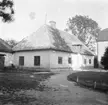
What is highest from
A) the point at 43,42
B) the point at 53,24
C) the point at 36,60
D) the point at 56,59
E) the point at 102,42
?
the point at 53,24

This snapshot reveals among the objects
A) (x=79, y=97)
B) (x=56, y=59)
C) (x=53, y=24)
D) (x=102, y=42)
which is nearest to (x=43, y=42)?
(x=56, y=59)

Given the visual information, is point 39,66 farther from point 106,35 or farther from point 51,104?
point 106,35

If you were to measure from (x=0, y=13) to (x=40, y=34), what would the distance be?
18.0 metres

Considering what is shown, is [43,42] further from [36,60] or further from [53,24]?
[53,24]

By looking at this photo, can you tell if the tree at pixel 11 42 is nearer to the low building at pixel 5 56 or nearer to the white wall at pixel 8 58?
the white wall at pixel 8 58

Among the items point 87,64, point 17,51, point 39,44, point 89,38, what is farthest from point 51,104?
point 89,38

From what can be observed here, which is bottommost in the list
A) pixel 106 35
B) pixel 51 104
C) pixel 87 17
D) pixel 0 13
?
pixel 51 104

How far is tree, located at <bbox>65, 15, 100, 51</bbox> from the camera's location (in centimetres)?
5475

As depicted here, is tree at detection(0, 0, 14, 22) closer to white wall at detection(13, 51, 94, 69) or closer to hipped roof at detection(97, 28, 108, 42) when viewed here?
white wall at detection(13, 51, 94, 69)

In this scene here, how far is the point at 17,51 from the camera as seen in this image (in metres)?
28.1

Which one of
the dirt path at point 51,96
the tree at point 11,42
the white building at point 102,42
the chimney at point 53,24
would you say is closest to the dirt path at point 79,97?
the dirt path at point 51,96

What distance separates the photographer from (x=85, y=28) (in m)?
54.8

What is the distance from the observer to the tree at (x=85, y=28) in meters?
54.8

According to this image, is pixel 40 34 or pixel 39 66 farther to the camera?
pixel 40 34
